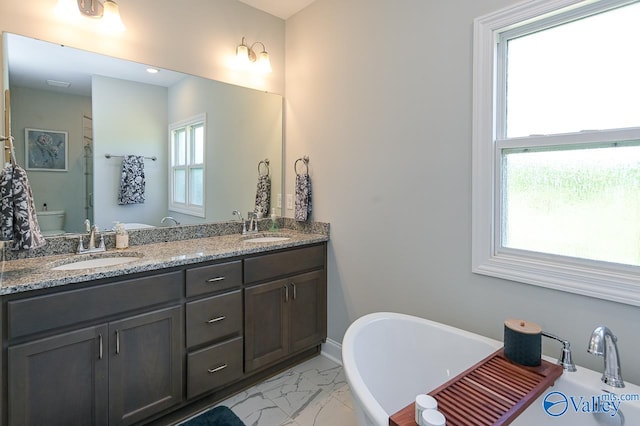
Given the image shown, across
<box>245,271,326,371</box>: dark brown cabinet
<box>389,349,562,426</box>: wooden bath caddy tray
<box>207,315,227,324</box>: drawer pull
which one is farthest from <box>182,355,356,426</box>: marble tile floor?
A: <box>389,349,562,426</box>: wooden bath caddy tray

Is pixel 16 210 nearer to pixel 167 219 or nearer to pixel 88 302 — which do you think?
pixel 88 302

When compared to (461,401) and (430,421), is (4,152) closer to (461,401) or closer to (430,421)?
(430,421)

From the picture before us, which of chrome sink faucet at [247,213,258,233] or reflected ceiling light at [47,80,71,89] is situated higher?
reflected ceiling light at [47,80,71,89]

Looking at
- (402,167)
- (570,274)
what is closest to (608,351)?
(570,274)

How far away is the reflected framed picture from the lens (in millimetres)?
1854

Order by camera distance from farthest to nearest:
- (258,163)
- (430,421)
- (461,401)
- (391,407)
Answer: (258,163), (391,407), (461,401), (430,421)

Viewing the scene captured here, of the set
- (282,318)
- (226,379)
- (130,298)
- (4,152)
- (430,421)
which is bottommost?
(226,379)

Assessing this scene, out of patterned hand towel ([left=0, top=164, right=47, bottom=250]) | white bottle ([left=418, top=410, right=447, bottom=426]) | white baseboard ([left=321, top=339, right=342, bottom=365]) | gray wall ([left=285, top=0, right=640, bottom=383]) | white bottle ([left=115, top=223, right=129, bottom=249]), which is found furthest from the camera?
white baseboard ([left=321, top=339, right=342, bottom=365])

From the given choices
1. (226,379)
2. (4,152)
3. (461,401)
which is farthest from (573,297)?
(4,152)

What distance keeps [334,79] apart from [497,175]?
1397 millimetres

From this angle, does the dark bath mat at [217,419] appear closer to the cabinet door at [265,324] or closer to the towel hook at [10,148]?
the cabinet door at [265,324]

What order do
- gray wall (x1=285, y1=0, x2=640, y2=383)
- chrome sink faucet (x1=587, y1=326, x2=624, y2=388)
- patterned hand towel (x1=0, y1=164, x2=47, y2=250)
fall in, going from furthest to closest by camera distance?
gray wall (x1=285, y1=0, x2=640, y2=383)
patterned hand towel (x1=0, y1=164, x2=47, y2=250)
chrome sink faucet (x1=587, y1=326, x2=624, y2=388)

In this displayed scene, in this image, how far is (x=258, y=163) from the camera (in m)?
2.89

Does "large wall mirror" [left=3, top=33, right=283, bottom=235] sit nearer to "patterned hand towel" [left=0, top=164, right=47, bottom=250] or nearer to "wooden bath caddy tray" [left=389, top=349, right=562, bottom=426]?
A: "patterned hand towel" [left=0, top=164, right=47, bottom=250]
